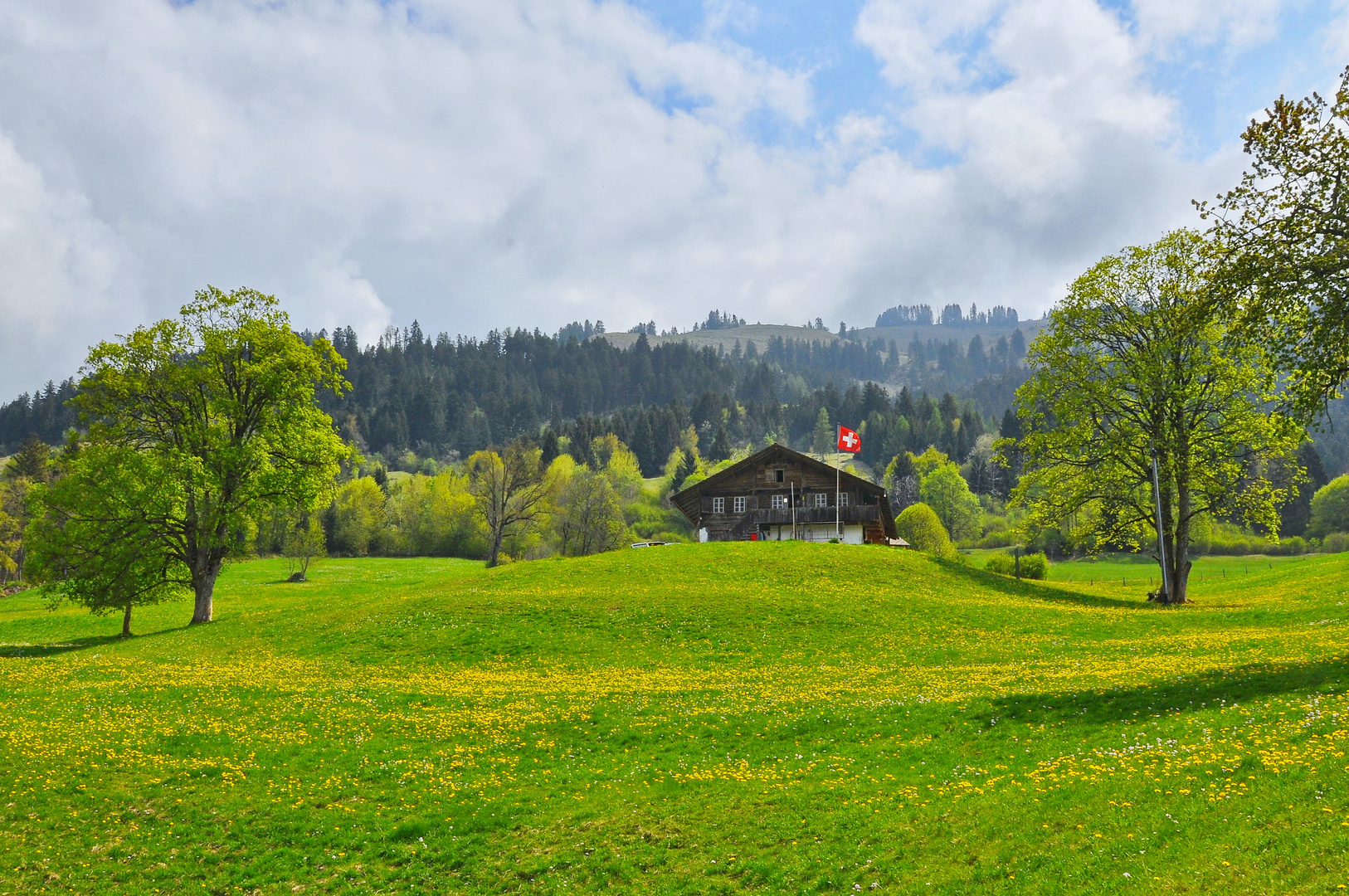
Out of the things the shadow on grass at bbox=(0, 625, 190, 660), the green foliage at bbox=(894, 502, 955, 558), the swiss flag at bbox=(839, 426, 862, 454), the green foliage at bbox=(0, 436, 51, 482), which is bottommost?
the shadow on grass at bbox=(0, 625, 190, 660)

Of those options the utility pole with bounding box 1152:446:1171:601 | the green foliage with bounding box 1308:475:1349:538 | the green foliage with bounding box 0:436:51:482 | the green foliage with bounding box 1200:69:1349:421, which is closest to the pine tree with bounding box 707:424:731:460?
the green foliage with bounding box 1308:475:1349:538

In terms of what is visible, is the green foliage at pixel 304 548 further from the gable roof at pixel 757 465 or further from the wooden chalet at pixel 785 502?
the wooden chalet at pixel 785 502

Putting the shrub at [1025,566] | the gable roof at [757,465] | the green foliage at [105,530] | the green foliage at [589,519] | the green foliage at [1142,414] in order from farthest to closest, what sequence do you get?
1. the green foliage at [589,519]
2. the gable roof at [757,465]
3. the shrub at [1025,566]
4. the green foliage at [1142,414]
5. the green foliage at [105,530]

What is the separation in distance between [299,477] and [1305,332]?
1794 inches

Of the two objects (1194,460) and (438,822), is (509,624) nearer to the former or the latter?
(438,822)

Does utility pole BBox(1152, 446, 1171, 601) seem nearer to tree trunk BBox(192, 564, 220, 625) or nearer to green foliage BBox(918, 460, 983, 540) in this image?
tree trunk BBox(192, 564, 220, 625)

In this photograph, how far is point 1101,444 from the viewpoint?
153 ft

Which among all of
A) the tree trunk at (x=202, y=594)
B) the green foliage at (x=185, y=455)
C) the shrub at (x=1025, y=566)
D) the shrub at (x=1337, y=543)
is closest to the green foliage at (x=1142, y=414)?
the shrub at (x=1025, y=566)

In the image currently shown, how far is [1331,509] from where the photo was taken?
12194cm

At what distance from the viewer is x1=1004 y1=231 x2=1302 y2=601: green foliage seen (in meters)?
42.8

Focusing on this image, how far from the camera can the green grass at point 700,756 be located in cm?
1278

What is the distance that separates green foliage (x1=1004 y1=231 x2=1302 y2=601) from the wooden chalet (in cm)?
2390

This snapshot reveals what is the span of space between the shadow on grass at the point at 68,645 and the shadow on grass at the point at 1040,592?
45.5 m

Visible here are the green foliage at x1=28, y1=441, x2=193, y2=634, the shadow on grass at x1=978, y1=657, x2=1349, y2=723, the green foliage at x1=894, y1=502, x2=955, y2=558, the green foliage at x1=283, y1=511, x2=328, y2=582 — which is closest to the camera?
the shadow on grass at x1=978, y1=657, x2=1349, y2=723
